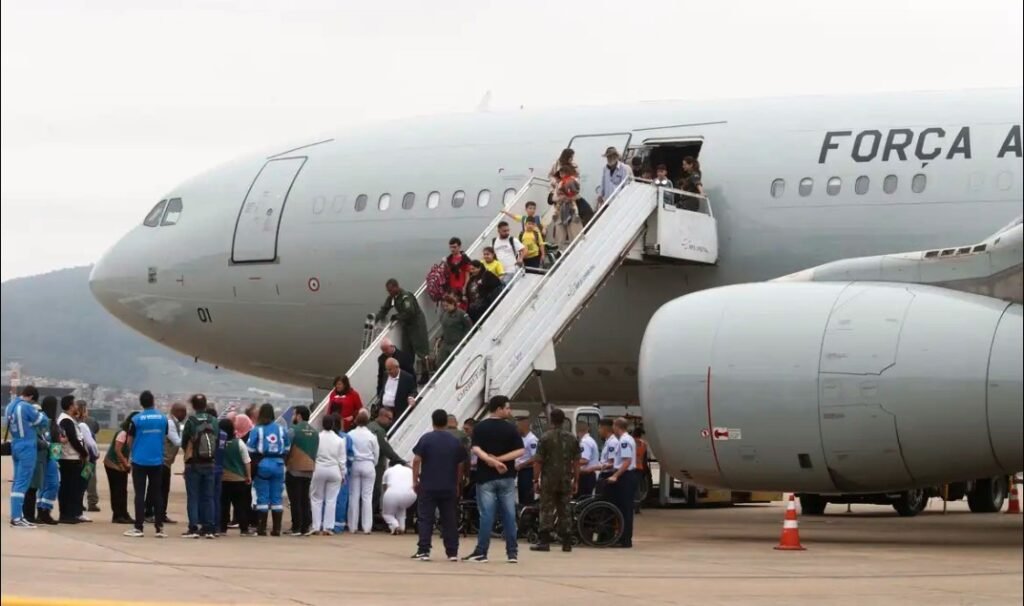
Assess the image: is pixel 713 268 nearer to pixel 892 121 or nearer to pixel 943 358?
pixel 892 121

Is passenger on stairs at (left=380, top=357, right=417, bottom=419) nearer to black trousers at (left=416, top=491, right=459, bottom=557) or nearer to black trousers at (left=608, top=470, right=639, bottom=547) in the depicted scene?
black trousers at (left=608, top=470, right=639, bottom=547)

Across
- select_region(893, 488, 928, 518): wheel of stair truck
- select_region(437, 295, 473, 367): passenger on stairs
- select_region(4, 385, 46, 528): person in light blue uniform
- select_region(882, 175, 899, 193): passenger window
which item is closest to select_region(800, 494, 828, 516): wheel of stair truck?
select_region(893, 488, 928, 518): wheel of stair truck

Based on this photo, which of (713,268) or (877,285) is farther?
(713,268)

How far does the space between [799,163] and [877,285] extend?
5.69 meters

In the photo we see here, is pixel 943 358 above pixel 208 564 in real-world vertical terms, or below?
above

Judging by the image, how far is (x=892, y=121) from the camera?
19.4m

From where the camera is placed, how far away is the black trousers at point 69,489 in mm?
18141

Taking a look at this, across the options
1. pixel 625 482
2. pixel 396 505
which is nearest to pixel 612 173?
pixel 625 482

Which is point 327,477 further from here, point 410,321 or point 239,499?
point 410,321

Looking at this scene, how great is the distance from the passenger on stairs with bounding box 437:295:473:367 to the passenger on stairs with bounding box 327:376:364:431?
3.65ft

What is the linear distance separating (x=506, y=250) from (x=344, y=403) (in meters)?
2.76

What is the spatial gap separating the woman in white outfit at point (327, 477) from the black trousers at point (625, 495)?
2.85 metres

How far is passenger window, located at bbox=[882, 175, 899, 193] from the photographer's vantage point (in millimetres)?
19016

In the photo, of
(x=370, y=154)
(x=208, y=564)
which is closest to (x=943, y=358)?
(x=208, y=564)
